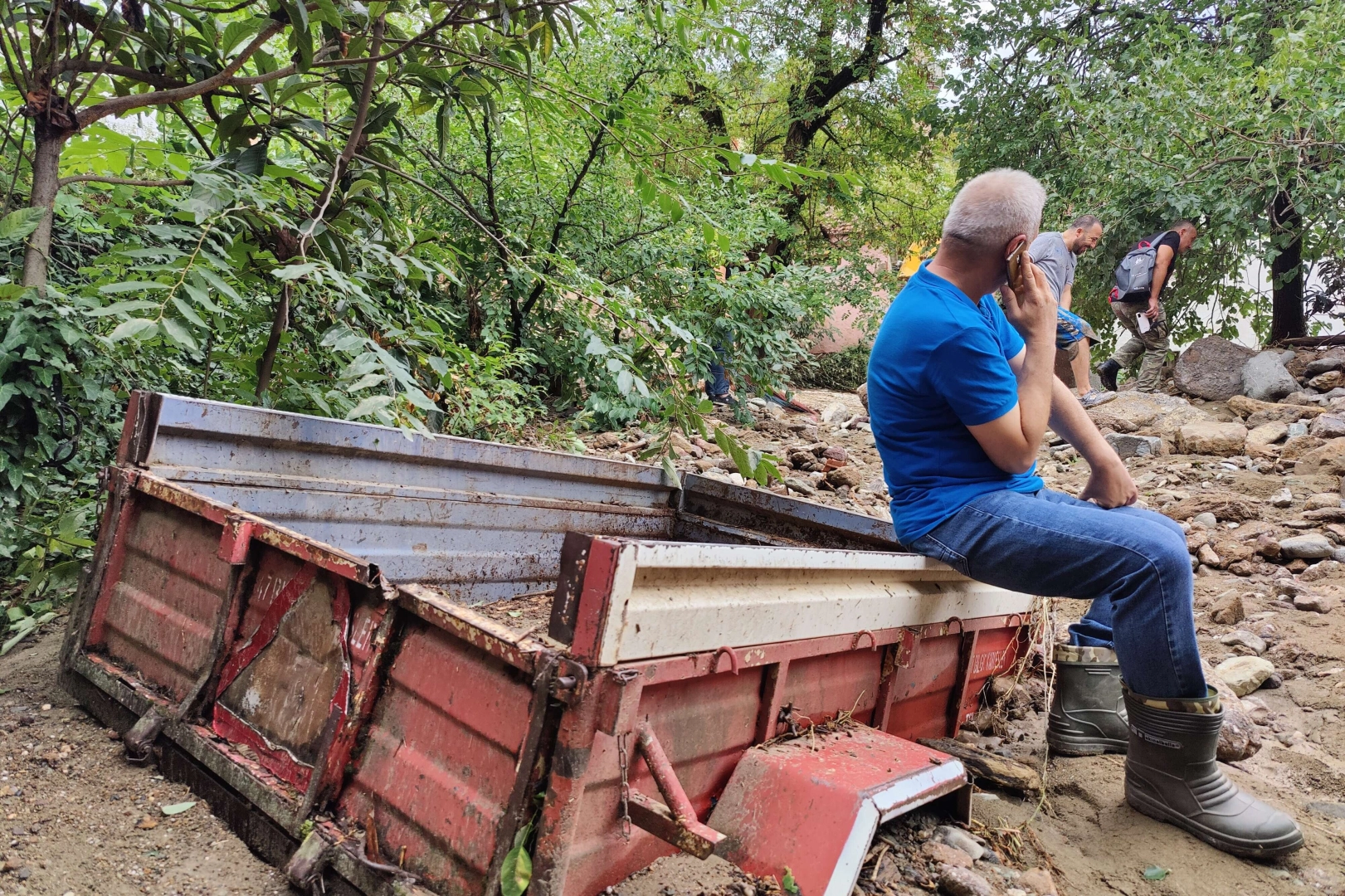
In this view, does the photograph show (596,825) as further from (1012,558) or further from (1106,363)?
(1106,363)

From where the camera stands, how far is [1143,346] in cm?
920

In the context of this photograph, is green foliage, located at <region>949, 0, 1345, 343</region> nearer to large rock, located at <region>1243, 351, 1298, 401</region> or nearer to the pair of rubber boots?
large rock, located at <region>1243, 351, 1298, 401</region>

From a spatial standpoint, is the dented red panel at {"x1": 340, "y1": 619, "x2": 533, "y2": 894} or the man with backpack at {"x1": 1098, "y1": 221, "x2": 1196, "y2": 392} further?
the man with backpack at {"x1": 1098, "y1": 221, "x2": 1196, "y2": 392}

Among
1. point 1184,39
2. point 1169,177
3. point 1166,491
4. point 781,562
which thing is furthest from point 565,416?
point 1184,39

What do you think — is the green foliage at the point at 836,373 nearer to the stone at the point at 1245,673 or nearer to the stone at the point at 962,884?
the stone at the point at 1245,673

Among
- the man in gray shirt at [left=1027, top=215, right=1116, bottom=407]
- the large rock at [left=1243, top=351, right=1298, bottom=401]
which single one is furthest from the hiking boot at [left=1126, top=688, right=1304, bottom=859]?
the large rock at [left=1243, top=351, right=1298, bottom=401]

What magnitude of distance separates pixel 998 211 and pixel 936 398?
1.75 ft

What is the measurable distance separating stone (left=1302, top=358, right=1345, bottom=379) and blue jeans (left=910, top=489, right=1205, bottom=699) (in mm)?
7689

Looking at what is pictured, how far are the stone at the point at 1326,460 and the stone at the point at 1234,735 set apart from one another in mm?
3776

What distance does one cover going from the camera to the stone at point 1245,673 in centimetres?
365

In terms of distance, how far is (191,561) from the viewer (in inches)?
90.0

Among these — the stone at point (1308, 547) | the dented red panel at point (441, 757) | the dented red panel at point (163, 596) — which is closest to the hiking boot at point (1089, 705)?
the dented red panel at point (441, 757)

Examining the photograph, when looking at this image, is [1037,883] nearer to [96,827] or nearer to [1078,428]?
[1078,428]

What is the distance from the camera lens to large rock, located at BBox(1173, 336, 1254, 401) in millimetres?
8570
